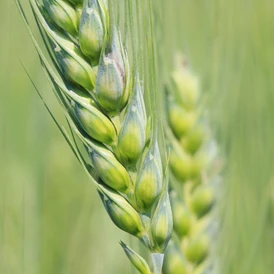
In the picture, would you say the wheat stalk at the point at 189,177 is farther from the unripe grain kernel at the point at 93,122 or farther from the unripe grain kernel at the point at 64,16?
the unripe grain kernel at the point at 64,16

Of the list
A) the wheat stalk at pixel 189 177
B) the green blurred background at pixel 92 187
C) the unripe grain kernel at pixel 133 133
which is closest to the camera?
the unripe grain kernel at pixel 133 133

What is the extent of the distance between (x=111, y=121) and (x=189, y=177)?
12.3 inches

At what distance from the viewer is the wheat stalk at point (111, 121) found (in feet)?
2.61

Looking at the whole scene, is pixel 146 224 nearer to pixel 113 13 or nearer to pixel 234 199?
pixel 113 13

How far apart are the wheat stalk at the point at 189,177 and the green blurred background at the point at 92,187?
4 centimetres

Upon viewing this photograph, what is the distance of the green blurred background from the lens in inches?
46.9

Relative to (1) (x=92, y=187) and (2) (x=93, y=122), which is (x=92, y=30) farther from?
(1) (x=92, y=187)

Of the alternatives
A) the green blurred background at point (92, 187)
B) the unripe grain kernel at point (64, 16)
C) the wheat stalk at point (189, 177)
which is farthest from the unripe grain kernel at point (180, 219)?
the unripe grain kernel at point (64, 16)

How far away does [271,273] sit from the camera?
115cm

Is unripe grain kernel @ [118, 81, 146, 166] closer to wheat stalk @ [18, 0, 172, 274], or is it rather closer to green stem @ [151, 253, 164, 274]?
wheat stalk @ [18, 0, 172, 274]

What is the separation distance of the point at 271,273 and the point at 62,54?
1.76ft

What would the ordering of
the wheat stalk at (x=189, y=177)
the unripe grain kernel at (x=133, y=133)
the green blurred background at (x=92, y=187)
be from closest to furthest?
the unripe grain kernel at (x=133, y=133)
the wheat stalk at (x=189, y=177)
the green blurred background at (x=92, y=187)

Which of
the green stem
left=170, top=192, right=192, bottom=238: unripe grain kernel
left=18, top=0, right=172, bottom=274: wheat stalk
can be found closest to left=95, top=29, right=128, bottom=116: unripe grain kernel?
left=18, top=0, right=172, bottom=274: wheat stalk

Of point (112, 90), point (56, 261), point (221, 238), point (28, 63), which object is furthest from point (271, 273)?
point (28, 63)
